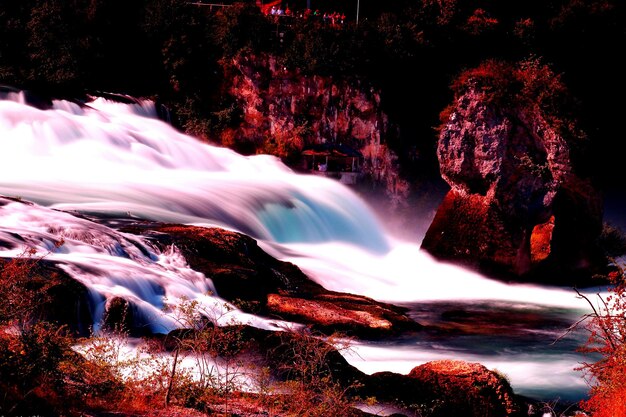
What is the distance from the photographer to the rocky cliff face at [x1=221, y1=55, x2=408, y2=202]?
2797cm

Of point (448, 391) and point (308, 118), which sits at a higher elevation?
point (308, 118)

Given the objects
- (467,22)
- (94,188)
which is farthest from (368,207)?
(94,188)

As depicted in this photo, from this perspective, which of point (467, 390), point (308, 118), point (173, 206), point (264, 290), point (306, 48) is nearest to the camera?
point (467, 390)


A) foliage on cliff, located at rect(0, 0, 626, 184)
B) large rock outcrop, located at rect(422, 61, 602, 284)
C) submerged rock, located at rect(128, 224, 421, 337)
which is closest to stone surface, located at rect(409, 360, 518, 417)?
submerged rock, located at rect(128, 224, 421, 337)

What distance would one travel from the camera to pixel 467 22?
27531mm

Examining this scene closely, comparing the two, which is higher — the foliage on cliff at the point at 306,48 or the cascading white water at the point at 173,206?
the foliage on cliff at the point at 306,48

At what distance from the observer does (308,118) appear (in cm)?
2827

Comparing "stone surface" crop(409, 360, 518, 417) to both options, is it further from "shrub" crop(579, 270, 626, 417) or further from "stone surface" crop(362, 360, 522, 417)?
"shrub" crop(579, 270, 626, 417)

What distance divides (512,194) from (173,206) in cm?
965

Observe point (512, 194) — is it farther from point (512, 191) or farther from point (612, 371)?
point (612, 371)

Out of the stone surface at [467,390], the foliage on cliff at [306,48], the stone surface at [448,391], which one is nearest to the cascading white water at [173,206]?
the foliage on cliff at [306,48]

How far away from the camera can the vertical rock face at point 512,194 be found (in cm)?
2225

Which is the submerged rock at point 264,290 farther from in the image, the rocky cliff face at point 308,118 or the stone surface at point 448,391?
the rocky cliff face at point 308,118

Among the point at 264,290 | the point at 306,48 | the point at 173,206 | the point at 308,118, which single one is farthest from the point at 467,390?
the point at 306,48
